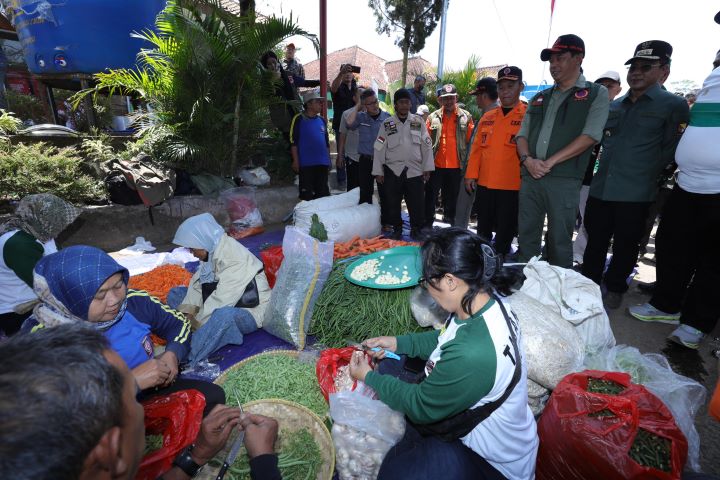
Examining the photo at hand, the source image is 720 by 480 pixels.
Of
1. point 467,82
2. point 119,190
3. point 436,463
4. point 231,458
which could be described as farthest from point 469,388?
point 467,82

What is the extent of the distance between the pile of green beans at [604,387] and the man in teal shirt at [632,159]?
2.02 meters

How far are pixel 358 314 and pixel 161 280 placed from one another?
2180mm

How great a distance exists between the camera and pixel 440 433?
1368 millimetres

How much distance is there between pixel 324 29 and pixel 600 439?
7.16 meters

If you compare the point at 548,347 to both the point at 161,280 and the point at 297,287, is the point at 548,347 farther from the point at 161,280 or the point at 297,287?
the point at 161,280

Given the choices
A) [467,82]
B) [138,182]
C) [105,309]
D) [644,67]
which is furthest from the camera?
[467,82]

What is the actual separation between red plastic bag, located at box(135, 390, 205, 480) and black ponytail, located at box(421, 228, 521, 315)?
1.21m

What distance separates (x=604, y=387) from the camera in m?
1.65

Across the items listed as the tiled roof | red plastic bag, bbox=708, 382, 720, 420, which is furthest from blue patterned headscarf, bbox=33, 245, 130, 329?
the tiled roof

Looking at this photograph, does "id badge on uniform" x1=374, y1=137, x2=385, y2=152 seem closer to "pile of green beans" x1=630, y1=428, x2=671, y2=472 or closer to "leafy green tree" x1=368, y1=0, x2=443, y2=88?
"pile of green beans" x1=630, y1=428, x2=671, y2=472

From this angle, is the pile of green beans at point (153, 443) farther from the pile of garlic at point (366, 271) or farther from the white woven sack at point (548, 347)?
the white woven sack at point (548, 347)

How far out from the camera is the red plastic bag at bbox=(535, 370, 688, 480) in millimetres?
1355

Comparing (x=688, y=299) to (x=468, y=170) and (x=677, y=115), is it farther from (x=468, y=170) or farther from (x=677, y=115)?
(x=468, y=170)

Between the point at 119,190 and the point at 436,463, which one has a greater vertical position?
the point at 119,190
